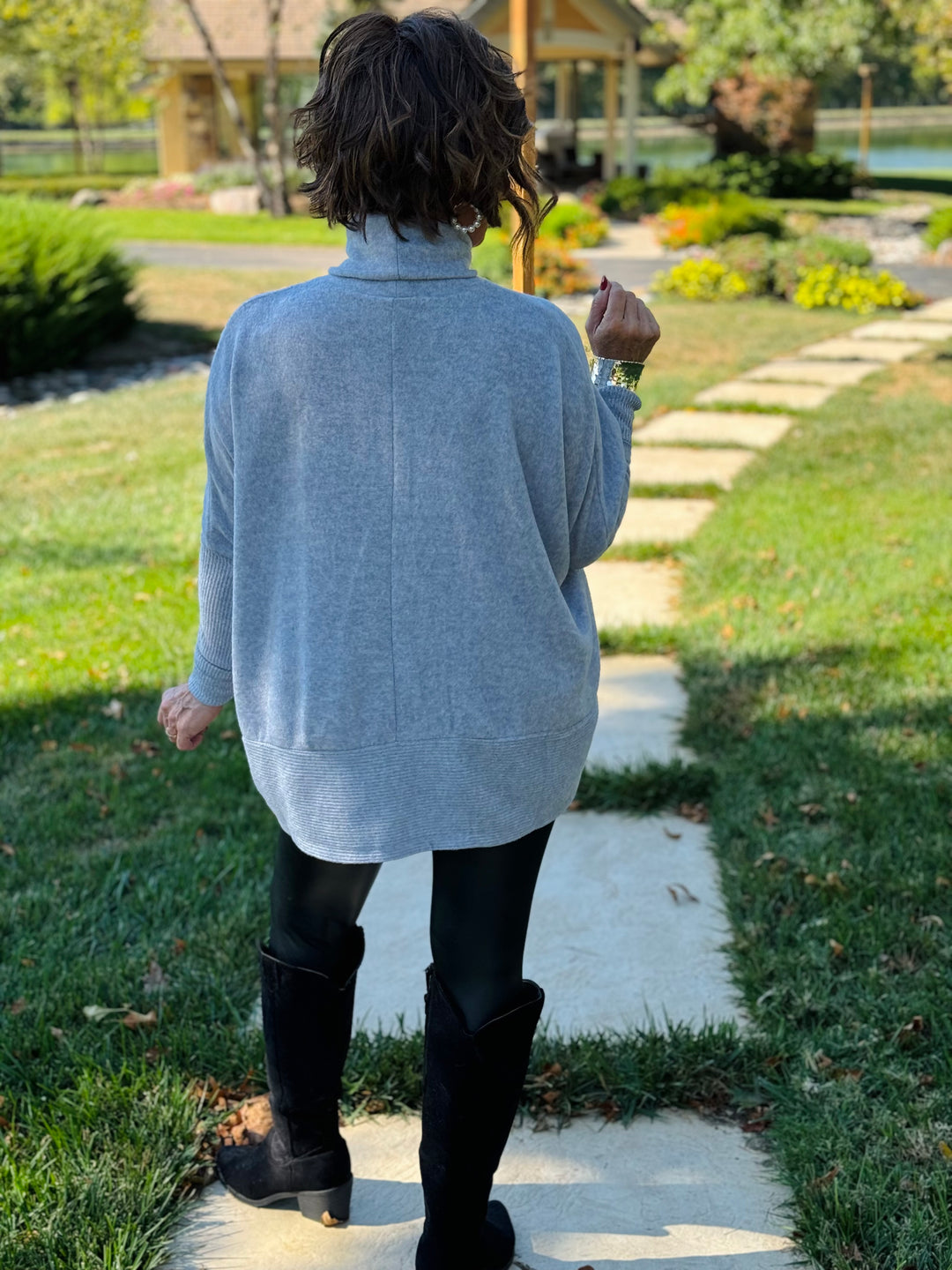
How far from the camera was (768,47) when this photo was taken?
83.6ft

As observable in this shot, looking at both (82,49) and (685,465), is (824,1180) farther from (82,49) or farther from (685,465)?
(82,49)

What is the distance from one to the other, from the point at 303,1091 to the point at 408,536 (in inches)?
37.5

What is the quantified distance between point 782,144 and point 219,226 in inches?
577

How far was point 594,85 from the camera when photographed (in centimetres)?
6981

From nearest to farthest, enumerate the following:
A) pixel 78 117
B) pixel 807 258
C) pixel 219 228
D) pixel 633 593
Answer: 1. pixel 633 593
2. pixel 807 258
3. pixel 219 228
4. pixel 78 117

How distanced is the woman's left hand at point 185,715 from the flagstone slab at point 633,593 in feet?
9.49

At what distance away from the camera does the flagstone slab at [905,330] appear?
1152 centimetres

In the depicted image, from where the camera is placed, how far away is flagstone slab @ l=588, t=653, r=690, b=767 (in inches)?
150

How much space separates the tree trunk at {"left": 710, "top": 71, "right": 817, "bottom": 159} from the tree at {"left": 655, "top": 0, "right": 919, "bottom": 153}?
0.03 metres

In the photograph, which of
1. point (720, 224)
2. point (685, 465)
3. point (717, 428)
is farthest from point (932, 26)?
point (685, 465)

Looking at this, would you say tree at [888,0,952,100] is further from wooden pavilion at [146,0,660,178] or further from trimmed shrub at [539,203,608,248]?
wooden pavilion at [146,0,660,178]

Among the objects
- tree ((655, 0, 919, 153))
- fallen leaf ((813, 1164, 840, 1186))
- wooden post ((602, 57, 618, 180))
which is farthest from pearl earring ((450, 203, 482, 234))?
wooden post ((602, 57, 618, 180))

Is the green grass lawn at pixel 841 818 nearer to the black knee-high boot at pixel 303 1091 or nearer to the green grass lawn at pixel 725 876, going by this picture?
the green grass lawn at pixel 725 876

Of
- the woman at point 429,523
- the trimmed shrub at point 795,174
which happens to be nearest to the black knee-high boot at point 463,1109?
the woman at point 429,523
